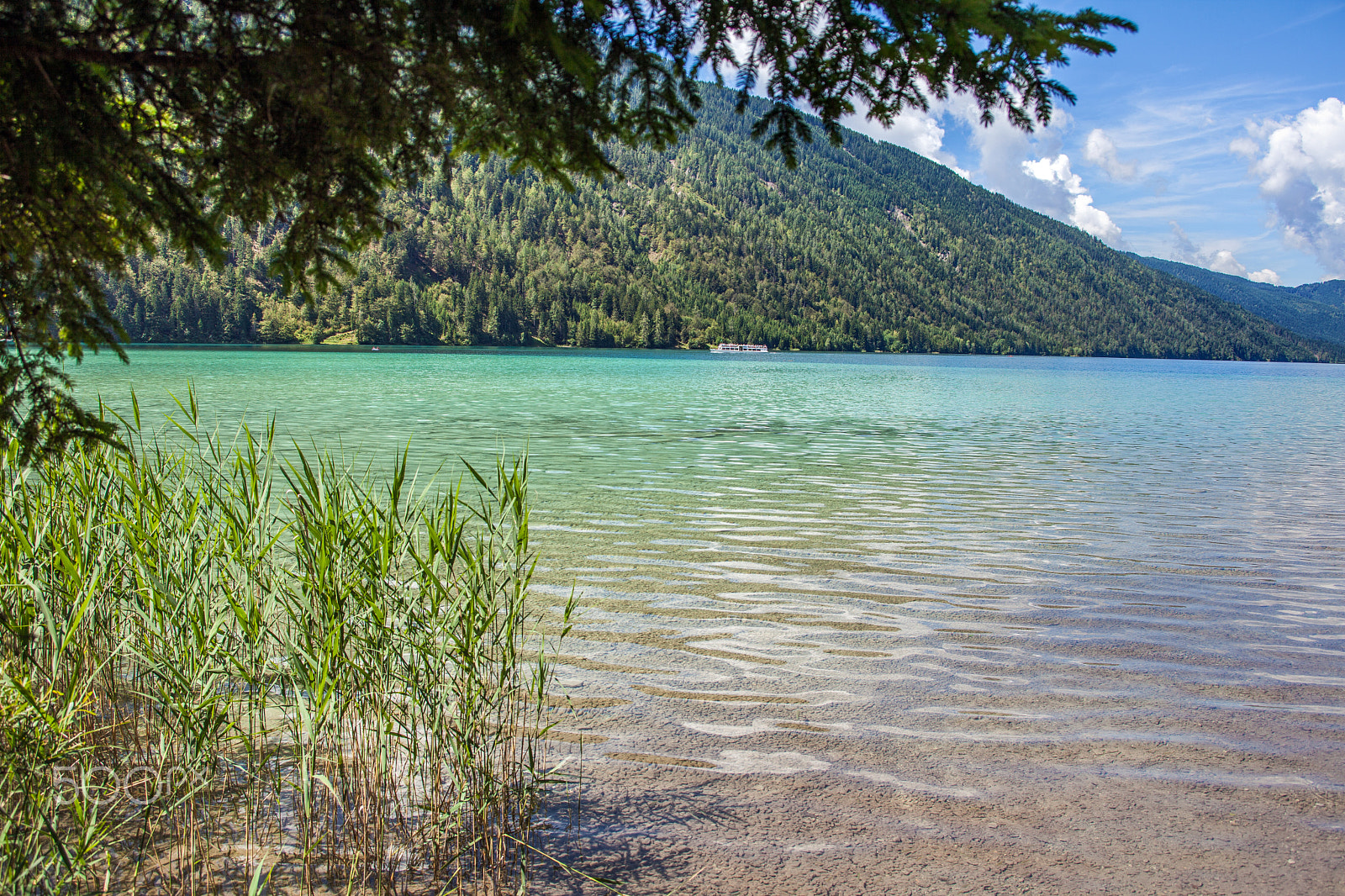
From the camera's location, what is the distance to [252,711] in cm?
400

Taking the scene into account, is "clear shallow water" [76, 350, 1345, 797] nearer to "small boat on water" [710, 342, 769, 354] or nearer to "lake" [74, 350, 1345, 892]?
"lake" [74, 350, 1345, 892]

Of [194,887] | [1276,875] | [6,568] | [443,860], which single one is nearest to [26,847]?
[194,887]

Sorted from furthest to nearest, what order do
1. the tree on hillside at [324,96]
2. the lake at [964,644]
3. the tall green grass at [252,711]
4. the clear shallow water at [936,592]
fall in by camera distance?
the clear shallow water at [936,592]
the lake at [964,644]
the tall green grass at [252,711]
the tree on hillside at [324,96]

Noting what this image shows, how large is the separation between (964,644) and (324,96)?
6.18m

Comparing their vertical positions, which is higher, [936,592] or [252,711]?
[252,711]

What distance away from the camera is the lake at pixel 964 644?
15.1 ft

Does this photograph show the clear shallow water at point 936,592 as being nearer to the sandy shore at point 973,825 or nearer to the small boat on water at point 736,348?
the sandy shore at point 973,825

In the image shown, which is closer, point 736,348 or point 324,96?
point 324,96

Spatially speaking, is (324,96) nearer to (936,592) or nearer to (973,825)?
(973,825)

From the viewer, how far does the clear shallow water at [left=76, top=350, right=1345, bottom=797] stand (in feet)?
18.2

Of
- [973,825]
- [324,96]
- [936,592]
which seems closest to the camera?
[324,96]

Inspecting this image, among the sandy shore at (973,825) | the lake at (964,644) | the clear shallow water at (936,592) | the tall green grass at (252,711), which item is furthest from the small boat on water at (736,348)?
the tall green grass at (252,711)

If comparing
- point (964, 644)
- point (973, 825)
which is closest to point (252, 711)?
point (973, 825)

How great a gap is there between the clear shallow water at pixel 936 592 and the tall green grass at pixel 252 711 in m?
1.40
